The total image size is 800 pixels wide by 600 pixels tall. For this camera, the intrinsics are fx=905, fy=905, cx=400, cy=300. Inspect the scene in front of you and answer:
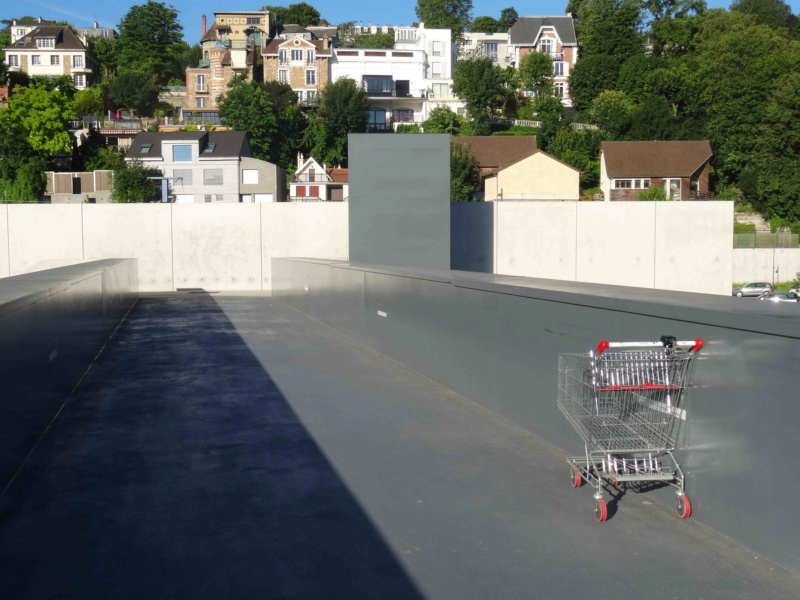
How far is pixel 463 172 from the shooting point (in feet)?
200

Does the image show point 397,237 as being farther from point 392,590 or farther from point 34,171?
point 34,171

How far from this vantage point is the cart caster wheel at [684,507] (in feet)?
15.3

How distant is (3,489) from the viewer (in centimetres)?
543

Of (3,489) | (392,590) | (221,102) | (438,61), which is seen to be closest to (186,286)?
(3,489)

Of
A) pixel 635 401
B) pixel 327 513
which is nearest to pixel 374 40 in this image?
pixel 635 401

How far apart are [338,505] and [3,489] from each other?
205 cm

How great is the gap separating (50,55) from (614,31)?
57471 mm

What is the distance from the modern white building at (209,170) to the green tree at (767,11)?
61003 millimetres

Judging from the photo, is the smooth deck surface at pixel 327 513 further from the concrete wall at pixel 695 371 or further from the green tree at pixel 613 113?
the green tree at pixel 613 113

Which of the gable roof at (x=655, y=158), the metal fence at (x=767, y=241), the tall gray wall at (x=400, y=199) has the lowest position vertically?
the metal fence at (x=767, y=241)

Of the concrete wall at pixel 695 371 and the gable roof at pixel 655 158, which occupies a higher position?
the gable roof at pixel 655 158

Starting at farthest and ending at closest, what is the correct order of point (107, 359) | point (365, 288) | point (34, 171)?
point (34, 171), point (365, 288), point (107, 359)

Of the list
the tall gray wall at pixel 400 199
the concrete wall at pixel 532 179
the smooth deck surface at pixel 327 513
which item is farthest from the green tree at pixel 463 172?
the smooth deck surface at pixel 327 513

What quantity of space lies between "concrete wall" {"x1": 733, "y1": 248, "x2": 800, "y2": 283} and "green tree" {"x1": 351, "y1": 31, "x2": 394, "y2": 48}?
7666 cm
